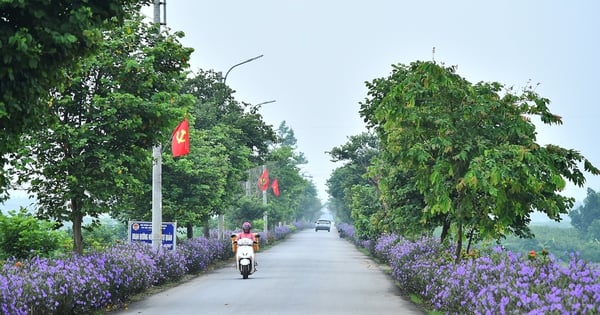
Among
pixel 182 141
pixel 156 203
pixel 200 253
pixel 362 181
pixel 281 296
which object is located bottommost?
pixel 281 296

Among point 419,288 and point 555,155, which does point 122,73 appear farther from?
point 555,155

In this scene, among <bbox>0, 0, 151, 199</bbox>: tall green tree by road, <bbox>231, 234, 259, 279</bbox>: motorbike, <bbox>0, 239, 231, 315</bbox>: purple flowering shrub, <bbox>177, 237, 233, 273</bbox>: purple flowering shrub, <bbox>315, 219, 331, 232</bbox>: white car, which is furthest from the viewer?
<bbox>315, 219, 331, 232</bbox>: white car

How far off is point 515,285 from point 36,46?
636cm

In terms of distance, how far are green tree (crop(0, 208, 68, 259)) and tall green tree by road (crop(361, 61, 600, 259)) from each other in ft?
35.2

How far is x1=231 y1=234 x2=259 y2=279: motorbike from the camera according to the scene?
2433 centimetres

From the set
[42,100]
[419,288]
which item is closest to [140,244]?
[419,288]

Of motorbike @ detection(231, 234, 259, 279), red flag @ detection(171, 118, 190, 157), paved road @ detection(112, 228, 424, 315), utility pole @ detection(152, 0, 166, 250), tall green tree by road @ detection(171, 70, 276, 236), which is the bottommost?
paved road @ detection(112, 228, 424, 315)

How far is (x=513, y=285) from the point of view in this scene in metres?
10.4

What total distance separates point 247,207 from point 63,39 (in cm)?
5061

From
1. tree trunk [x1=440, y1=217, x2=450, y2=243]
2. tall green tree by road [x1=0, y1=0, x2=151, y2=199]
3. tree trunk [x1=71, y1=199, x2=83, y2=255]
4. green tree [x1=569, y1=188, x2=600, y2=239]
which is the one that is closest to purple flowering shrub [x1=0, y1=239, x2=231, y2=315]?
tree trunk [x1=71, y1=199, x2=83, y2=255]

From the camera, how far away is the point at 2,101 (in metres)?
8.33

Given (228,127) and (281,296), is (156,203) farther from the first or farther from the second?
(228,127)

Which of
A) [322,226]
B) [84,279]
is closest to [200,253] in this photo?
[84,279]

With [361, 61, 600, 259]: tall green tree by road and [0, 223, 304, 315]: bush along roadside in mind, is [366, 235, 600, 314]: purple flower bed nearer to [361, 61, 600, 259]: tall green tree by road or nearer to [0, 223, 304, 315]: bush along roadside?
[361, 61, 600, 259]: tall green tree by road
